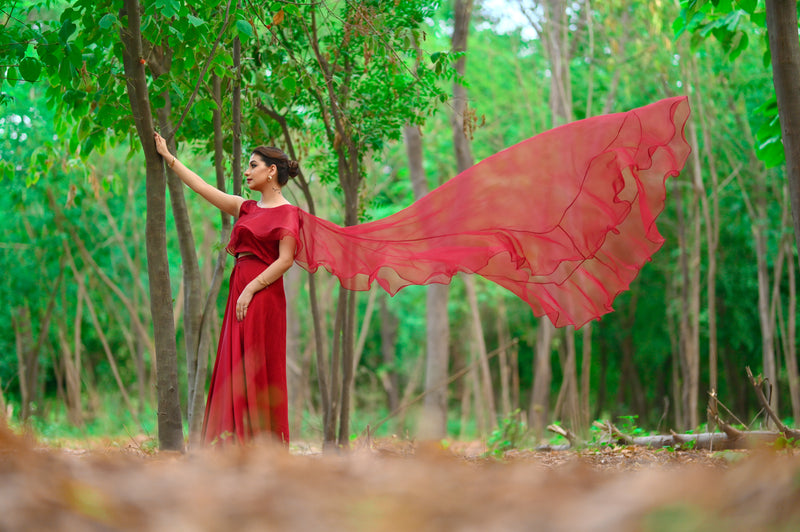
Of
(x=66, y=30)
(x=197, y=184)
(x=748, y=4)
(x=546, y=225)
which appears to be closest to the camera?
(x=66, y=30)

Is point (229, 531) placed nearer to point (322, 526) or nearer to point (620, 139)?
point (322, 526)

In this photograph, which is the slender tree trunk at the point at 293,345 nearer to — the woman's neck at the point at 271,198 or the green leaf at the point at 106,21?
the woman's neck at the point at 271,198

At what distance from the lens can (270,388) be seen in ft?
14.6

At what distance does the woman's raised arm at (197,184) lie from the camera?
442cm

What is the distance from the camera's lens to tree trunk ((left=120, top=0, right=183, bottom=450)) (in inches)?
169

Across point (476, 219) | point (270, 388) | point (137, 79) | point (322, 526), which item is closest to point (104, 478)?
point (322, 526)

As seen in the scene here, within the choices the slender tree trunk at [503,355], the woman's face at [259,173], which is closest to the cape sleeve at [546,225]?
the woman's face at [259,173]

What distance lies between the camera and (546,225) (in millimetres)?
4805

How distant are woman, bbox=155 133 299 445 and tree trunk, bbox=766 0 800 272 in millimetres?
3114

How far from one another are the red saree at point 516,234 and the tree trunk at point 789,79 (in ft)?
2.07

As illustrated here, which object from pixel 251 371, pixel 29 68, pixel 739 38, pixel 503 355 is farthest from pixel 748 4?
pixel 503 355

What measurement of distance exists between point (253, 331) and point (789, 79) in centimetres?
369

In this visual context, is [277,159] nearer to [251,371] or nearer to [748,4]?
[251,371]

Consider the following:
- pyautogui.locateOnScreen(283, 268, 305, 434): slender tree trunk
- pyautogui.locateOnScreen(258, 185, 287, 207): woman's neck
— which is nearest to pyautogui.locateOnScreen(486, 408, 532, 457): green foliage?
pyautogui.locateOnScreen(258, 185, 287, 207): woman's neck
